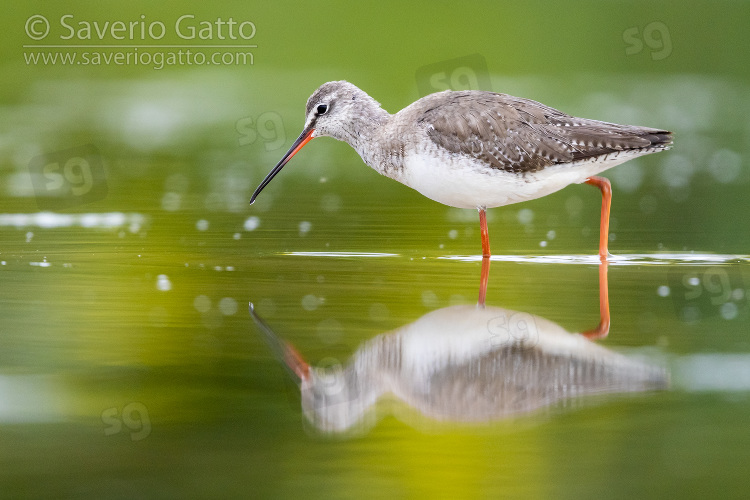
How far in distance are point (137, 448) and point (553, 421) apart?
65.7 inches

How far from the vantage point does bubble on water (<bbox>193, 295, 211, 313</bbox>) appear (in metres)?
6.84

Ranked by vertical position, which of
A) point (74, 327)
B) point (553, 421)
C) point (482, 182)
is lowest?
point (553, 421)

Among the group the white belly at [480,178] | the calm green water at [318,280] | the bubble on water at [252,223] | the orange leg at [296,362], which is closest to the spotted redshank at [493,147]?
the white belly at [480,178]

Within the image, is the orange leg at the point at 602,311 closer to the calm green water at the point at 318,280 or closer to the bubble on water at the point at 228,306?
the calm green water at the point at 318,280

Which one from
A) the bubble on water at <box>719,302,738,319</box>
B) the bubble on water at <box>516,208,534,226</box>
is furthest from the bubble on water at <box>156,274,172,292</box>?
the bubble on water at <box>516,208,534,226</box>

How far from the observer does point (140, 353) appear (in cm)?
574

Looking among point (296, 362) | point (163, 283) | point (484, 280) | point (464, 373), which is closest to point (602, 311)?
point (484, 280)

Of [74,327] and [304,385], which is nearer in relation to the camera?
[304,385]

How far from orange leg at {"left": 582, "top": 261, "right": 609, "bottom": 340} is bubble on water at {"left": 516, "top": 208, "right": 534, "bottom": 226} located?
2.58m

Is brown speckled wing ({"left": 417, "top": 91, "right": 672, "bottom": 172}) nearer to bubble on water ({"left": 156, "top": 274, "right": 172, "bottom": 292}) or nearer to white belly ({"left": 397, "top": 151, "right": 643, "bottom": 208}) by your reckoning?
white belly ({"left": 397, "top": 151, "right": 643, "bottom": 208})

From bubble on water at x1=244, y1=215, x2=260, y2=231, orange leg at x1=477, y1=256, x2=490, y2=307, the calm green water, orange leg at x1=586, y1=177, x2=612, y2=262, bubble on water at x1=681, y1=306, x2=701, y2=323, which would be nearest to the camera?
the calm green water

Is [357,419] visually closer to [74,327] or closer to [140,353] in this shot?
[140,353]

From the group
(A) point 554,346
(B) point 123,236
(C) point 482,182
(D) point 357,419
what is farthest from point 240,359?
(B) point 123,236

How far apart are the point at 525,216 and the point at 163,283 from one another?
4.59 m
